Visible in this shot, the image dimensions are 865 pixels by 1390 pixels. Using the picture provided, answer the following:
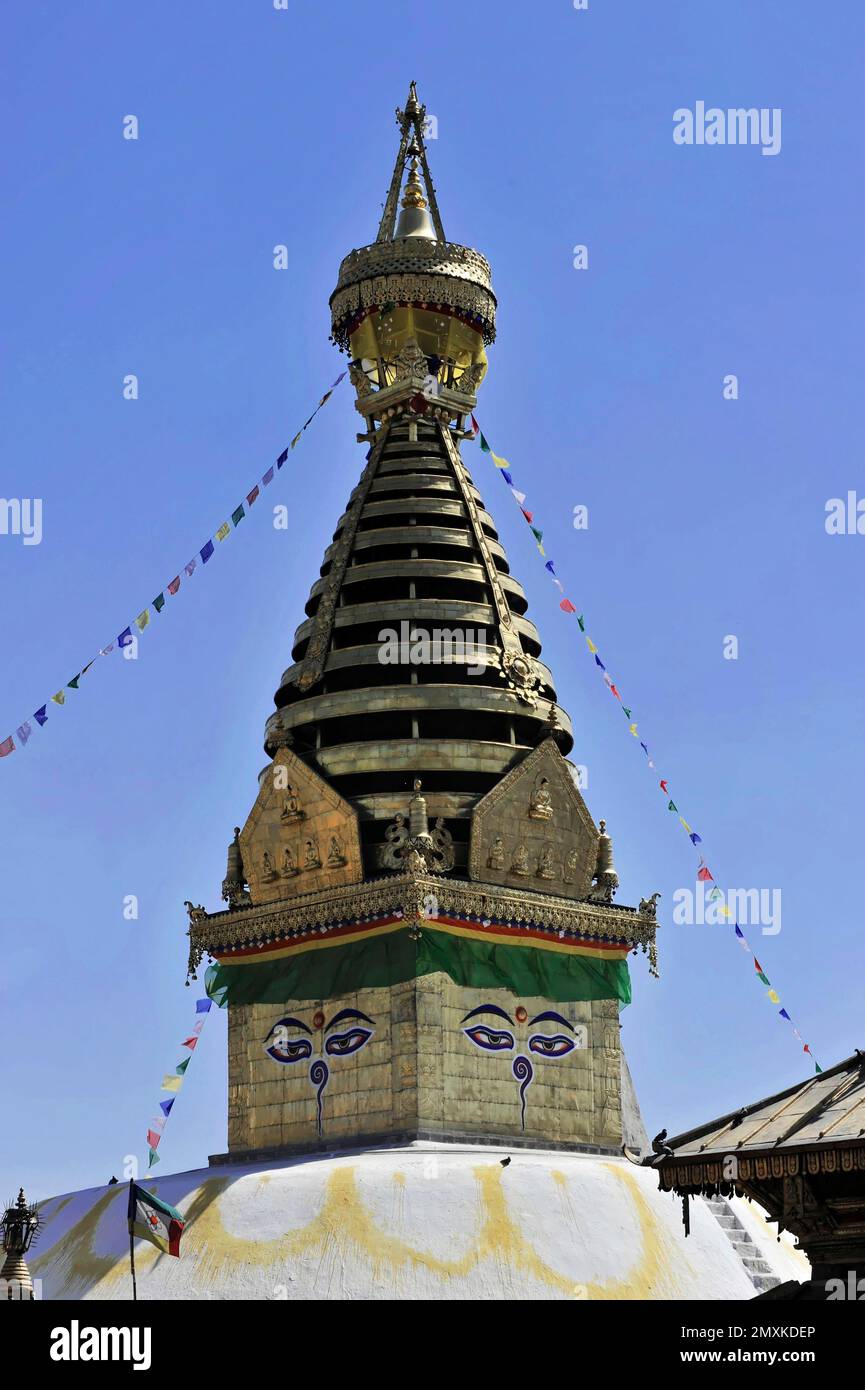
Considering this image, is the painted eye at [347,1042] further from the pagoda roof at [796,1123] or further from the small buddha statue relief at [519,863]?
the pagoda roof at [796,1123]

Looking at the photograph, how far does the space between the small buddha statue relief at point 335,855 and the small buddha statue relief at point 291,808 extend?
3.35 feet

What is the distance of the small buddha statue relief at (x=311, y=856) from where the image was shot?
40.5 m

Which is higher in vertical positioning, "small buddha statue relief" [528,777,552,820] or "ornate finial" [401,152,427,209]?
"ornate finial" [401,152,427,209]

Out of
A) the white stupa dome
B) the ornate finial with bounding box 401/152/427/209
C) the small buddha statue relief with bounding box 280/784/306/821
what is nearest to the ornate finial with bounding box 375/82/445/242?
the ornate finial with bounding box 401/152/427/209

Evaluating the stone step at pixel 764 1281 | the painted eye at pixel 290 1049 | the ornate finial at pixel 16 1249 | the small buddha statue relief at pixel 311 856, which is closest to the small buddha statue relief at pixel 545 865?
the small buddha statue relief at pixel 311 856

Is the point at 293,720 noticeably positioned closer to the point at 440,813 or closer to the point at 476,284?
the point at 440,813

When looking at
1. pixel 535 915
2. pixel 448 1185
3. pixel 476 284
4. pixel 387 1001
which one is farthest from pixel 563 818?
pixel 476 284

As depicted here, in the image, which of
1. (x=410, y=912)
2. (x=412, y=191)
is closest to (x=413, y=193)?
(x=412, y=191)

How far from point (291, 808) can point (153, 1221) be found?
9.78 m

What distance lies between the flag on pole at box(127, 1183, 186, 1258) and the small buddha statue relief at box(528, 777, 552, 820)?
34.2 ft

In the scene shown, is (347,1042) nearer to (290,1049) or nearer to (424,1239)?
(290,1049)

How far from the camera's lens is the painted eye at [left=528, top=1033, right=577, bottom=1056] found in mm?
39500

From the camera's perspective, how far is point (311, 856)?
40625mm

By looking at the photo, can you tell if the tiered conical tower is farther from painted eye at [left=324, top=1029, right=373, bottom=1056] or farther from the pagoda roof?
the pagoda roof
